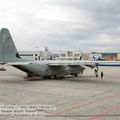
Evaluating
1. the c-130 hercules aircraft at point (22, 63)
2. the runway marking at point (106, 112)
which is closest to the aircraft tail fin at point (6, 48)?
the c-130 hercules aircraft at point (22, 63)

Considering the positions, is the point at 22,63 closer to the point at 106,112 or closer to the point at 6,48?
the point at 6,48

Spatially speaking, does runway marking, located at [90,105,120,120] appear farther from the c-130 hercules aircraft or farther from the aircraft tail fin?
the aircraft tail fin

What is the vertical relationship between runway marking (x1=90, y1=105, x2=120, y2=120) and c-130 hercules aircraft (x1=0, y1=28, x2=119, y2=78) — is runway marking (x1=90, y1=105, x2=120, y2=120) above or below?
below

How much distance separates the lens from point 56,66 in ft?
123

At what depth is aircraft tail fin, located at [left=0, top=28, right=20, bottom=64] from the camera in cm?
3366

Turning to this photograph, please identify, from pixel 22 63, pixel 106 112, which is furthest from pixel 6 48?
pixel 106 112

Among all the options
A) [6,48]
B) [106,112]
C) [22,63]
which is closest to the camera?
[106,112]

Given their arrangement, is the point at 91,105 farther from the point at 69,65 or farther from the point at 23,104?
the point at 69,65

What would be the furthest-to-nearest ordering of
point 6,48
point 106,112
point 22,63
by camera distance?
point 6,48, point 22,63, point 106,112

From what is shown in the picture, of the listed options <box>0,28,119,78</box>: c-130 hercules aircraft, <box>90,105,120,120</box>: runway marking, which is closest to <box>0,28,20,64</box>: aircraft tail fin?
<box>0,28,119,78</box>: c-130 hercules aircraft

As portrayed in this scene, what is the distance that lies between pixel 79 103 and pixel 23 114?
5.23 meters

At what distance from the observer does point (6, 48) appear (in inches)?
1336

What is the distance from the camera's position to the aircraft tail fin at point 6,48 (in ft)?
110

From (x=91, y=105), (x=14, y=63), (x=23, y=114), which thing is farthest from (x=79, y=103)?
(x=14, y=63)
